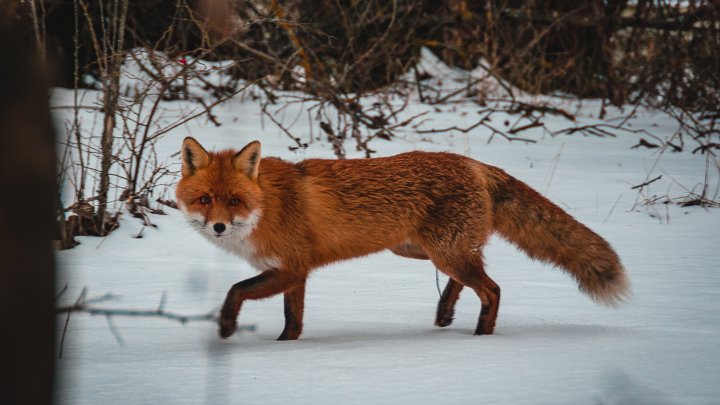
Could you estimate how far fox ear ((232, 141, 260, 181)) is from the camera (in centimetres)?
383

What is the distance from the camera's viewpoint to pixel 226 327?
11.7ft

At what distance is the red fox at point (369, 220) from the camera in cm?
372

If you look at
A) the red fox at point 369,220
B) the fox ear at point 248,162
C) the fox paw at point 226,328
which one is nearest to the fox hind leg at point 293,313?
the red fox at point 369,220

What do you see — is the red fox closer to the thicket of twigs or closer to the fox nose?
the fox nose

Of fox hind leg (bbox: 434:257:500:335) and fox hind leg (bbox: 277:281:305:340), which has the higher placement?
fox hind leg (bbox: 434:257:500:335)

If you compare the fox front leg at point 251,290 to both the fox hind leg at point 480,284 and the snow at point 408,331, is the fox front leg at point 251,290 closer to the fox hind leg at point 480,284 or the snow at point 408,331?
the snow at point 408,331

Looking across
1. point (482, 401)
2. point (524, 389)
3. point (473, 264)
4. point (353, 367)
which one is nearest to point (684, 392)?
point (524, 389)

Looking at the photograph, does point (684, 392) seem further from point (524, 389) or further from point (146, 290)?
point (146, 290)

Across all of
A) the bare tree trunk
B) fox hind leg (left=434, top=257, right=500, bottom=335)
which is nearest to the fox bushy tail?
fox hind leg (left=434, top=257, right=500, bottom=335)

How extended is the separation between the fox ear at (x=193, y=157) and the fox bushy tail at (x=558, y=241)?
5.39 ft

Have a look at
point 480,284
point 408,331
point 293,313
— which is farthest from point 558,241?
point 293,313

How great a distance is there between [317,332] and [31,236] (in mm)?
2720

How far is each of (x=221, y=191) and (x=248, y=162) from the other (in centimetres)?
25

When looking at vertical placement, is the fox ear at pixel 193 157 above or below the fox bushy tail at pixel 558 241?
above
